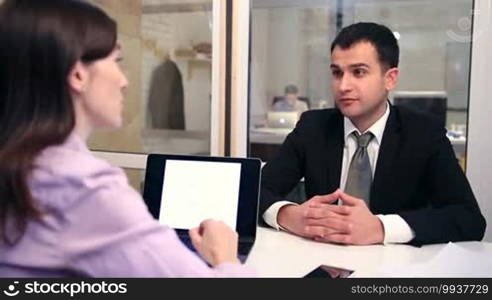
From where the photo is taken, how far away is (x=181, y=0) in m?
2.33

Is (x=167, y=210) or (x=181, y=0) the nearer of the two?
(x=167, y=210)

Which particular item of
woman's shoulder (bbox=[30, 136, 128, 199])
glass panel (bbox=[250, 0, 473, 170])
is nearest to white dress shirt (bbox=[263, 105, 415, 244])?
glass panel (bbox=[250, 0, 473, 170])

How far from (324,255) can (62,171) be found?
0.70 meters

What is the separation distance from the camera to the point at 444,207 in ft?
4.56

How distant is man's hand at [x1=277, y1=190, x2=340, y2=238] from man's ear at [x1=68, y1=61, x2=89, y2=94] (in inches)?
29.2

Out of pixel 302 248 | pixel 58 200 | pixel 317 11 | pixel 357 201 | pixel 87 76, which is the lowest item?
pixel 302 248

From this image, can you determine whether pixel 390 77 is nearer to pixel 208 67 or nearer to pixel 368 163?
pixel 368 163

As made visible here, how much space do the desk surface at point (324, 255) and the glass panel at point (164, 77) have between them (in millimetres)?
1130

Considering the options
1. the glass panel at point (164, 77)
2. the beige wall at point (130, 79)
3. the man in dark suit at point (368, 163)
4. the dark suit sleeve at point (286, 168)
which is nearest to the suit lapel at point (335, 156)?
the man in dark suit at point (368, 163)

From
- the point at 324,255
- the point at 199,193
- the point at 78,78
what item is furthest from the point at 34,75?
the point at 324,255

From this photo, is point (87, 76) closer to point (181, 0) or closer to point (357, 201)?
point (357, 201)

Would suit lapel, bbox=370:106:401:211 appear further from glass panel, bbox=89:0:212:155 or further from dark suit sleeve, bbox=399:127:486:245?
glass panel, bbox=89:0:212:155

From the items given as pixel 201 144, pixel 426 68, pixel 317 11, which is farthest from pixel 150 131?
pixel 426 68

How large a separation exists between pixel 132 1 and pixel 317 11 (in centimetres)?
91
